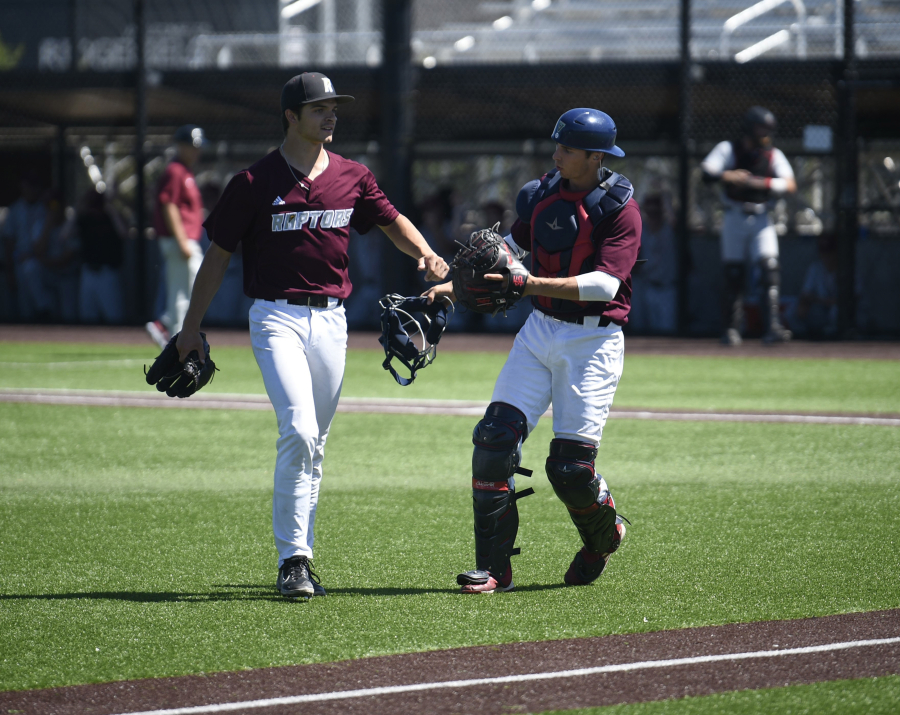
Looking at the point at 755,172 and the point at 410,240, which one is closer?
the point at 410,240

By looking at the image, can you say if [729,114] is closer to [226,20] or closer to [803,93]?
[803,93]

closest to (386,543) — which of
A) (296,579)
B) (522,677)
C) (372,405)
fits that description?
(296,579)

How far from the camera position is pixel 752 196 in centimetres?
1330

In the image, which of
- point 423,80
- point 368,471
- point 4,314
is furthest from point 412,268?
point 368,471

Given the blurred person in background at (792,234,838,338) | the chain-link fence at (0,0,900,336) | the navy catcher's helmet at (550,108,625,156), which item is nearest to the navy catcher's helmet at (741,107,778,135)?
the chain-link fence at (0,0,900,336)

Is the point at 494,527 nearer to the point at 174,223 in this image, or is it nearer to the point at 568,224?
the point at 568,224

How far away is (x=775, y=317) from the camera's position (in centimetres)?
1384

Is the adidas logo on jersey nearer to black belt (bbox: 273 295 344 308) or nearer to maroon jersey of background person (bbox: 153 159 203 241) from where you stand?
black belt (bbox: 273 295 344 308)

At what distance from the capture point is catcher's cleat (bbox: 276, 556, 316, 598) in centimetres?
469

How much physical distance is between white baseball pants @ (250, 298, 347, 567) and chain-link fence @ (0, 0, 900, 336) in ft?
33.1

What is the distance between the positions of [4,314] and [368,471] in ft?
42.2

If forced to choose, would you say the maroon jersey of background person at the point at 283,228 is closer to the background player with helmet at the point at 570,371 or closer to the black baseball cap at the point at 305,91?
the black baseball cap at the point at 305,91

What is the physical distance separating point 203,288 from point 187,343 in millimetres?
248

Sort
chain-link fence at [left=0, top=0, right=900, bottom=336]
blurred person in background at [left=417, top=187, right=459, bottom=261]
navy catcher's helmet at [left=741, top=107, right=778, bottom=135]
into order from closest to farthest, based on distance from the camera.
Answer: navy catcher's helmet at [left=741, top=107, right=778, bottom=135], chain-link fence at [left=0, top=0, right=900, bottom=336], blurred person in background at [left=417, top=187, right=459, bottom=261]
